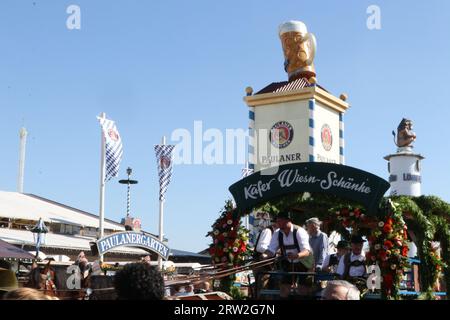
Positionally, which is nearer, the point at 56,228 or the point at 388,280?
the point at 388,280

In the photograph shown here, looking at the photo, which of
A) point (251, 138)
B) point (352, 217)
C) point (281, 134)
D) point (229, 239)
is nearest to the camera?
point (352, 217)

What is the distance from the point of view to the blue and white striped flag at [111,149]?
21.5 m

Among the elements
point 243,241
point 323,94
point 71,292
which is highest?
point 323,94

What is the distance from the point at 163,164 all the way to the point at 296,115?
8.37 meters

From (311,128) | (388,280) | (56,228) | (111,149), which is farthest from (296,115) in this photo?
(388,280)

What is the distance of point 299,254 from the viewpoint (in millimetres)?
8477

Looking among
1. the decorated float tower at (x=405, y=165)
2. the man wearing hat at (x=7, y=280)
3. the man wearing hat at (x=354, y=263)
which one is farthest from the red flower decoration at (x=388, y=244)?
the decorated float tower at (x=405, y=165)

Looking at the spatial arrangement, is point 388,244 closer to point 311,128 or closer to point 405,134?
point 311,128

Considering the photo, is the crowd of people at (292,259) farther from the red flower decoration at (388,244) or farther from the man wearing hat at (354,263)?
the red flower decoration at (388,244)

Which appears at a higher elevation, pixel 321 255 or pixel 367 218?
Result: pixel 367 218

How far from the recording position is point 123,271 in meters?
3.77
